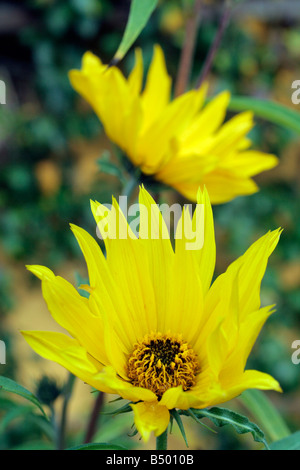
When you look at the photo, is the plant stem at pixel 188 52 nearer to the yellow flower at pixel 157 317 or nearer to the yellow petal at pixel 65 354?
the yellow flower at pixel 157 317

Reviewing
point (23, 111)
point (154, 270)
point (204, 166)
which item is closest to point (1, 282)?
point (23, 111)

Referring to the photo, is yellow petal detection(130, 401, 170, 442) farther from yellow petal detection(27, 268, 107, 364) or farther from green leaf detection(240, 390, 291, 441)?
green leaf detection(240, 390, 291, 441)

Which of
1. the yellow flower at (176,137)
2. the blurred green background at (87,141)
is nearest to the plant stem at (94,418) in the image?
the yellow flower at (176,137)

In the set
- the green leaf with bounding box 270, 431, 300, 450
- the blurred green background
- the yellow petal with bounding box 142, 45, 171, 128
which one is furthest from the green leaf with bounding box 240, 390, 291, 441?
the blurred green background

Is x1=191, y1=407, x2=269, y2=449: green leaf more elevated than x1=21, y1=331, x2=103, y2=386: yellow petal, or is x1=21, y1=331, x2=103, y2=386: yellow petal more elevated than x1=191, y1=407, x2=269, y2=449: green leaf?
x1=21, y1=331, x2=103, y2=386: yellow petal

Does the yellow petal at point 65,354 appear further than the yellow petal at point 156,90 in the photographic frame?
No

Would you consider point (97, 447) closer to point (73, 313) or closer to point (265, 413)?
point (73, 313)

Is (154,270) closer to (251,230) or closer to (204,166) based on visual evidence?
(204,166)
